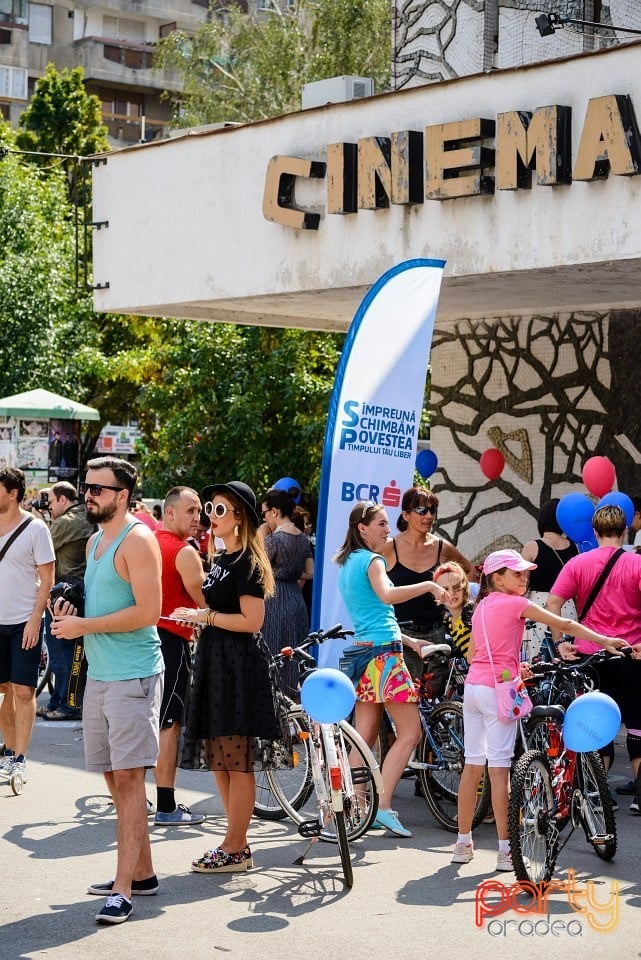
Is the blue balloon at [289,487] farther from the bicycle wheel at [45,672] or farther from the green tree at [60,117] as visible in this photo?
the green tree at [60,117]

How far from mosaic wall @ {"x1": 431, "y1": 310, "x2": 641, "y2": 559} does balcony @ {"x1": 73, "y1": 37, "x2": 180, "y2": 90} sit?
4770 centimetres

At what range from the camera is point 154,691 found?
21.7 feet

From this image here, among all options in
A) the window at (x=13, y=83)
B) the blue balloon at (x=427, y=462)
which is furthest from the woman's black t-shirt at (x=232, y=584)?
the window at (x=13, y=83)

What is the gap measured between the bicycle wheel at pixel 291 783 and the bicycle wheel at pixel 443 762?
693 millimetres

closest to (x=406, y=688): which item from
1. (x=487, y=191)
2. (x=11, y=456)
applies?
(x=487, y=191)

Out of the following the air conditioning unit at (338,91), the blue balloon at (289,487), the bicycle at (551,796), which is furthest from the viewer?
the air conditioning unit at (338,91)

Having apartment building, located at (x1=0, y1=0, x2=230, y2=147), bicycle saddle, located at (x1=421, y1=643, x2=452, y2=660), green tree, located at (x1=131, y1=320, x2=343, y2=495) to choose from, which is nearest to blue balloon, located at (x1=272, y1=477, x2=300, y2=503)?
bicycle saddle, located at (x1=421, y1=643, x2=452, y2=660)

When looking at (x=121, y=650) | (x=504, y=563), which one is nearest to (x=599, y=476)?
(x=504, y=563)

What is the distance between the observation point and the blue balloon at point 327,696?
7059mm

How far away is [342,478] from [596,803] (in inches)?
115

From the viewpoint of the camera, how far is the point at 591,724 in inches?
267

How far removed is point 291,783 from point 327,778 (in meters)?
1.03

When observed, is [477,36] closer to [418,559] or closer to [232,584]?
[418,559]

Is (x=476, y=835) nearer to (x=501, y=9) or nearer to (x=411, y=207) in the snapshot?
(x=411, y=207)
